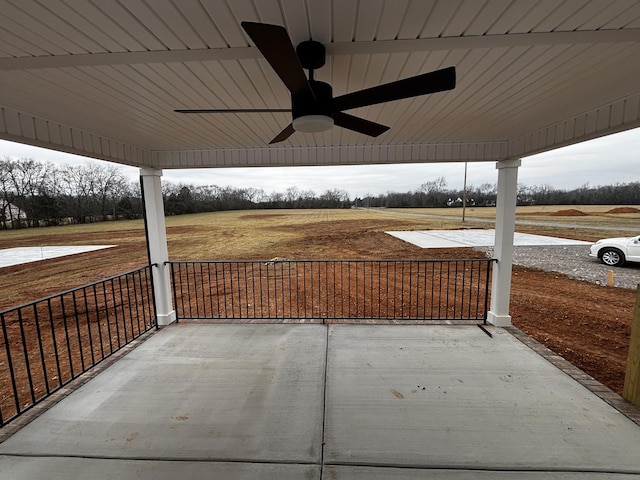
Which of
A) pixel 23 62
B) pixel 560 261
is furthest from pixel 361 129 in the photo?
pixel 560 261

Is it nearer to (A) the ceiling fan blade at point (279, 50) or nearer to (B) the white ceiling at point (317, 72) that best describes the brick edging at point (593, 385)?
(B) the white ceiling at point (317, 72)

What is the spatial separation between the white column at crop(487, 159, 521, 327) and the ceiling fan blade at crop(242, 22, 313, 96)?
317cm

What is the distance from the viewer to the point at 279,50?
39.2 inches

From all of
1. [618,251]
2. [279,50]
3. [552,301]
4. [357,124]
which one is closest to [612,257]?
[618,251]

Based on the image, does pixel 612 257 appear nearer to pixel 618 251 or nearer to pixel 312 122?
pixel 618 251

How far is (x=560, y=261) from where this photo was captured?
8.56 meters

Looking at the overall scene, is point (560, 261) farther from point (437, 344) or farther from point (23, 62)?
point (23, 62)

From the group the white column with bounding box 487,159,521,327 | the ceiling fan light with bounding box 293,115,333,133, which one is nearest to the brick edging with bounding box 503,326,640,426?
the white column with bounding box 487,159,521,327

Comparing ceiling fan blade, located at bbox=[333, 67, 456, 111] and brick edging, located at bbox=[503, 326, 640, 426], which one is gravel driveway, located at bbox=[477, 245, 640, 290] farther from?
ceiling fan blade, located at bbox=[333, 67, 456, 111]

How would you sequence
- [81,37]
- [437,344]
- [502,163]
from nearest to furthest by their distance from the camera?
[81,37], [437,344], [502,163]

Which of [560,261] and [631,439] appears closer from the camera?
A: [631,439]

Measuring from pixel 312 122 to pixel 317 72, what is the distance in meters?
0.46

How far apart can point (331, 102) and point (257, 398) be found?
2.27 metres

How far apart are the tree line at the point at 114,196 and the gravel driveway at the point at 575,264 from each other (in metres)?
2.50
